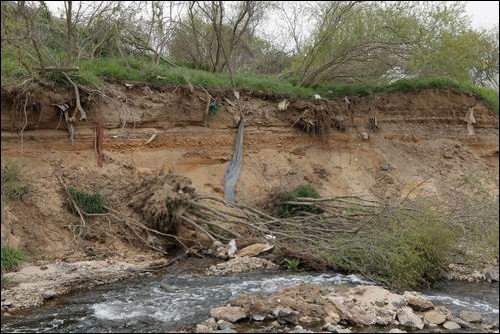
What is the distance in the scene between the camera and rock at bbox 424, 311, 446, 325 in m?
8.00

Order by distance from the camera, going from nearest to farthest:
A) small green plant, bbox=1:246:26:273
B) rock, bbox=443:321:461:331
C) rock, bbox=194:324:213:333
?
rock, bbox=194:324:213:333
rock, bbox=443:321:461:331
small green plant, bbox=1:246:26:273

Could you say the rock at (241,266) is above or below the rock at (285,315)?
below

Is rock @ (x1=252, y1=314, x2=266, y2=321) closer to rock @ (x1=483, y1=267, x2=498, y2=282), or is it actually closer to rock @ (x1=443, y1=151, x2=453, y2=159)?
rock @ (x1=483, y1=267, x2=498, y2=282)

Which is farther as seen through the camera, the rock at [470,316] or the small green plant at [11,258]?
the small green plant at [11,258]

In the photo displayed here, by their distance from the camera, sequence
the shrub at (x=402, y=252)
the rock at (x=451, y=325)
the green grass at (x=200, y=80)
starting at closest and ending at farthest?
the rock at (x=451, y=325) < the shrub at (x=402, y=252) < the green grass at (x=200, y=80)

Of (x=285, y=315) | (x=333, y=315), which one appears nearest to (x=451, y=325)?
(x=333, y=315)

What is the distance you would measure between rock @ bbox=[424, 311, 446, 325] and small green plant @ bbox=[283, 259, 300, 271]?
123 inches

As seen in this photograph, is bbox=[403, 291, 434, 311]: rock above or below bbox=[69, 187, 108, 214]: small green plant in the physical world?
below

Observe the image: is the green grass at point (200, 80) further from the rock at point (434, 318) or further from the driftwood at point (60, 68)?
the rock at point (434, 318)

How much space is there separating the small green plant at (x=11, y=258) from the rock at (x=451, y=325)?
270 inches

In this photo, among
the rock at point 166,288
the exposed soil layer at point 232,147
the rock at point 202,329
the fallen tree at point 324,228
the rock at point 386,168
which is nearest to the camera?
the rock at point 202,329

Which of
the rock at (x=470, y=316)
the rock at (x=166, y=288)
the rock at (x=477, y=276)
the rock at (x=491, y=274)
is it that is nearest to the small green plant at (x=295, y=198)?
the rock at (x=477, y=276)

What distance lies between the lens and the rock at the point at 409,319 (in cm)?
784

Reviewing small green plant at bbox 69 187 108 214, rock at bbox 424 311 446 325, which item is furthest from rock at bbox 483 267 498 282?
small green plant at bbox 69 187 108 214
